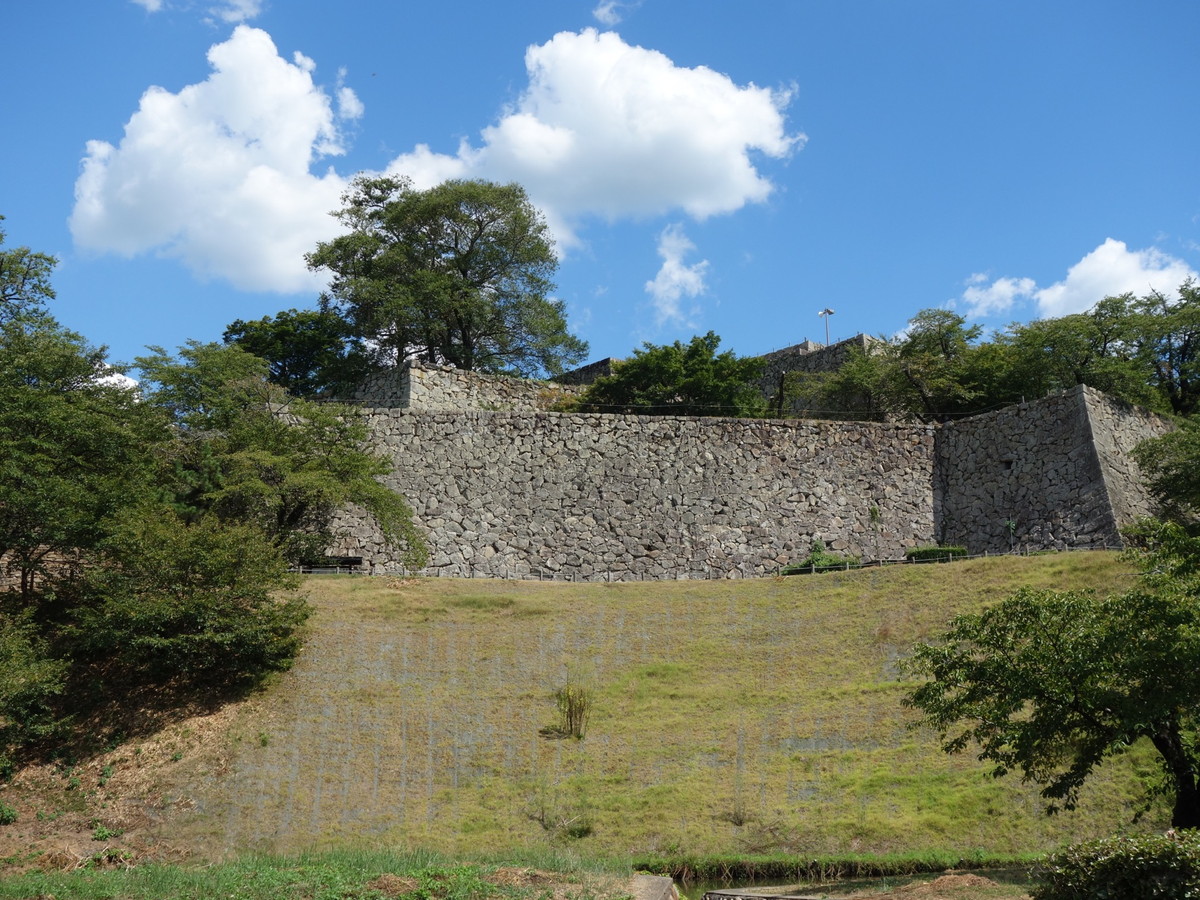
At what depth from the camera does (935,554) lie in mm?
30062

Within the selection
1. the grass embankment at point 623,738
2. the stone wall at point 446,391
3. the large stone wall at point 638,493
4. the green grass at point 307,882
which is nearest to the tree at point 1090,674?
the grass embankment at point 623,738

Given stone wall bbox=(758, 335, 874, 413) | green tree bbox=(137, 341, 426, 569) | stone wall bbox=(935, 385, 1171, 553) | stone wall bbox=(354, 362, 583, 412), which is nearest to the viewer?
green tree bbox=(137, 341, 426, 569)

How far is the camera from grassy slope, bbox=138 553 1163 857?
711 inches

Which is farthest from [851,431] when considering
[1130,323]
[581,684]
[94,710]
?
[94,710]

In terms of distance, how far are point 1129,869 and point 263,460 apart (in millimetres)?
22662

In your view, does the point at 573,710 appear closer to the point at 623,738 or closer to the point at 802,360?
the point at 623,738

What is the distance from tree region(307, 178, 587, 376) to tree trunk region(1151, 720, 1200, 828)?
88.5 feet

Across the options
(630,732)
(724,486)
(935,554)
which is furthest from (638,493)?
(630,732)

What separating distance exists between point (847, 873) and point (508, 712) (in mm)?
8079

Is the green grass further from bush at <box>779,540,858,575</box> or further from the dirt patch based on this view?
bush at <box>779,540,858,575</box>

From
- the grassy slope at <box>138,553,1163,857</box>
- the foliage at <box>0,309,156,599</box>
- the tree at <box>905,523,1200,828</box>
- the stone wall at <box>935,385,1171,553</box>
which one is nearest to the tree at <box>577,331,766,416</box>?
the stone wall at <box>935,385,1171,553</box>

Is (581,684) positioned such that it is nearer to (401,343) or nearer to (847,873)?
(847,873)

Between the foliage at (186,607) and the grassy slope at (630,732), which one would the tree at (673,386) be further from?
the foliage at (186,607)

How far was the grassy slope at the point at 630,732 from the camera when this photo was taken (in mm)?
18062
